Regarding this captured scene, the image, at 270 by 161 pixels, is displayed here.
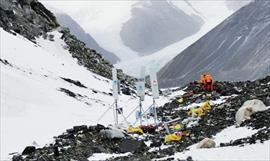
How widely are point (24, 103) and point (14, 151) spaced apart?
334 inches

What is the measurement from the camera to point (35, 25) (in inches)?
2972

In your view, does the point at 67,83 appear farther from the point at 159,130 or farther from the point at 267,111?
the point at 267,111

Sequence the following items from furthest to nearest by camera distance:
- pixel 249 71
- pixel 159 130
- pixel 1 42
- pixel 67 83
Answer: pixel 249 71
pixel 1 42
pixel 67 83
pixel 159 130

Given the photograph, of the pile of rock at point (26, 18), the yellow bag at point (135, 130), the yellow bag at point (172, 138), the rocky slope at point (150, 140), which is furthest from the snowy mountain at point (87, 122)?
the pile of rock at point (26, 18)

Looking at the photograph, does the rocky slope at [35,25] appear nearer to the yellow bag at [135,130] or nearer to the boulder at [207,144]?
the yellow bag at [135,130]

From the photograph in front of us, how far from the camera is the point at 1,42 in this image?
49.7 metres

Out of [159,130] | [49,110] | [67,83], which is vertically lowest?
[159,130]

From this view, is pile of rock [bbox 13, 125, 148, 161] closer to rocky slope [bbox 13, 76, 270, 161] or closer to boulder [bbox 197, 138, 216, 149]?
rocky slope [bbox 13, 76, 270, 161]

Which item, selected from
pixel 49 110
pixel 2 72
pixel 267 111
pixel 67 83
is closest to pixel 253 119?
pixel 267 111

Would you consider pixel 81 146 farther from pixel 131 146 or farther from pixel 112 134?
pixel 131 146

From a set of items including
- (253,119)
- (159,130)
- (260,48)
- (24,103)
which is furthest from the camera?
(260,48)

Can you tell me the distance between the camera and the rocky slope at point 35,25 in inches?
2657

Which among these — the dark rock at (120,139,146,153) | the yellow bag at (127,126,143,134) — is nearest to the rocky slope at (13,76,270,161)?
the dark rock at (120,139,146,153)

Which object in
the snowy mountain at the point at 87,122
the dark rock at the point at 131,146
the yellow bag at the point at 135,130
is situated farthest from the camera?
the yellow bag at the point at 135,130
